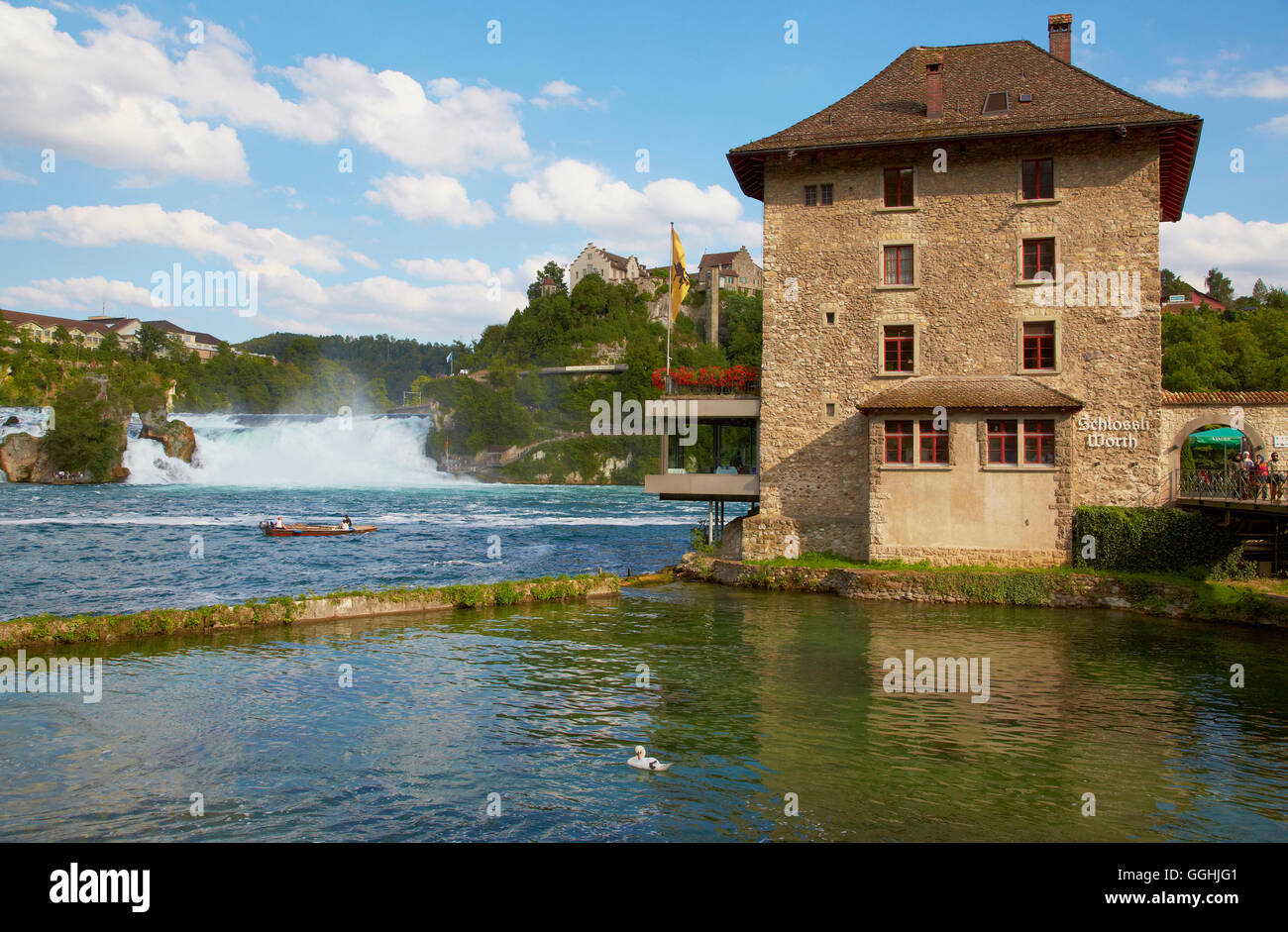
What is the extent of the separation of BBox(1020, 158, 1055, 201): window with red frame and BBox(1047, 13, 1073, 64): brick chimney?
19.0ft

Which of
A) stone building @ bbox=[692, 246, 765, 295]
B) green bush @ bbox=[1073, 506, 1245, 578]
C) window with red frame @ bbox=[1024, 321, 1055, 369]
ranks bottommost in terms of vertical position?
green bush @ bbox=[1073, 506, 1245, 578]

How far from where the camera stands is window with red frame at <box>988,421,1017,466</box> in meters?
27.8

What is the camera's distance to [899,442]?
28766 mm

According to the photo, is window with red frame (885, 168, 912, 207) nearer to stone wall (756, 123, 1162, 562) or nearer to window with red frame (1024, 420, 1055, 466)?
stone wall (756, 123, 1162, 562)

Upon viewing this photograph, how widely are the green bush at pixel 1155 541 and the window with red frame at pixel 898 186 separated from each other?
11617 millimetres

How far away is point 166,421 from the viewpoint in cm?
11094

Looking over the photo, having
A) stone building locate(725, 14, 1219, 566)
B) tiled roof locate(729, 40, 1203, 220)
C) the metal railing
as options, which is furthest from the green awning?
tiled roof locate(729, 40, 1203, 220)

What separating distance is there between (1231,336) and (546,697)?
63588mm

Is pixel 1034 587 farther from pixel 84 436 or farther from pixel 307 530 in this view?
pixel 84 436

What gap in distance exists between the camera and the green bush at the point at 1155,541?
84.6 feet

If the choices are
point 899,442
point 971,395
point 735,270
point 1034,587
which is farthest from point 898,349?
point 735,270

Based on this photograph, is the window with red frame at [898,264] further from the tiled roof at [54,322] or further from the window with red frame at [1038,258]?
the tiled roof at [54,322]
